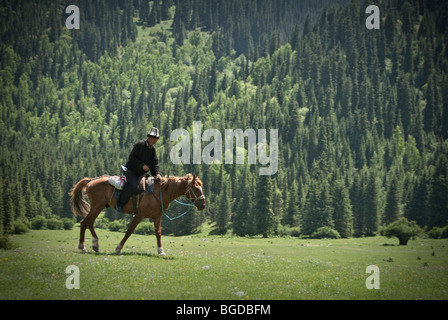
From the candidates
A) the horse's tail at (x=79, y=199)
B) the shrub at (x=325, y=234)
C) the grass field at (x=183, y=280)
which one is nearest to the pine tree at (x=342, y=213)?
the shrub at (x=325, y=234)

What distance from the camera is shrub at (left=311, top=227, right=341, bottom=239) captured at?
11488 cm

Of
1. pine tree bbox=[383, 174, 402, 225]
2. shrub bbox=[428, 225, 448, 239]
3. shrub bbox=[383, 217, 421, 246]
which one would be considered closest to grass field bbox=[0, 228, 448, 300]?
shrub bbox=[383, 217, 421, 246]

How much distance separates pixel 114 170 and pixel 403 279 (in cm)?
11931

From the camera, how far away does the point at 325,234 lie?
115 m

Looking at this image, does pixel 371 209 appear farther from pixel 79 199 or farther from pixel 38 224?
pixel 79 199

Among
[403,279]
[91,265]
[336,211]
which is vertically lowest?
[336,211]

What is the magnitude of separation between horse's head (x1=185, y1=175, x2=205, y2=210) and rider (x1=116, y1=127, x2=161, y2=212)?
285cm

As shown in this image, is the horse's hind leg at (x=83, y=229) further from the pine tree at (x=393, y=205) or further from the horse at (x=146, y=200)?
the pine tree at (x=393, y=205)

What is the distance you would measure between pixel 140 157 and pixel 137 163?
0.56 meters
